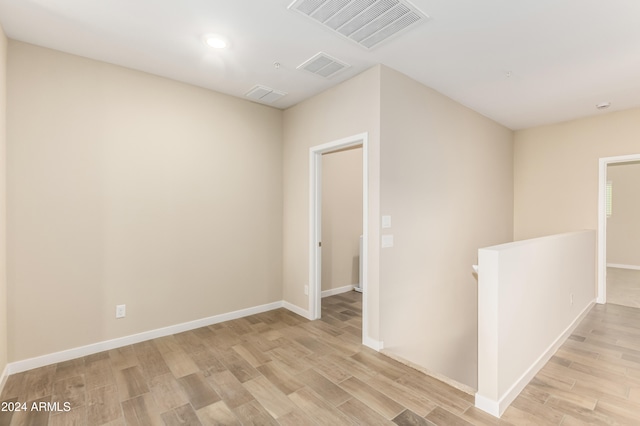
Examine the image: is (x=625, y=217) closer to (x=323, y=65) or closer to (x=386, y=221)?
(x=386, y=221)

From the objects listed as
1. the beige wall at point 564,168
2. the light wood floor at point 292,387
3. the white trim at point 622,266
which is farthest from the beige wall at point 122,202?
the white trim at point 622,266

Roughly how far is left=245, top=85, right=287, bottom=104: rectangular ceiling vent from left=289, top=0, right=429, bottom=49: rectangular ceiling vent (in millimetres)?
1371

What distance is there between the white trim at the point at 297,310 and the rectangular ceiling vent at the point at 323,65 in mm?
2818

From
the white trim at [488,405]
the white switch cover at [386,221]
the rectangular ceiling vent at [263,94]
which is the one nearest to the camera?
the white trim at [488,405]

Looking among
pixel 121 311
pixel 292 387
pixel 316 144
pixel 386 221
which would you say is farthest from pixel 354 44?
pixel 121 311

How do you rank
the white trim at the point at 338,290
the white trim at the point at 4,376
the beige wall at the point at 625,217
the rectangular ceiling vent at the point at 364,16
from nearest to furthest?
the rectangular ceiling vent at the point at 364,16
the white trim at the point at 4,376
the white trim at the point at 338,290
the beige wall at the point at 625,217

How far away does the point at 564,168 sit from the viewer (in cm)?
479

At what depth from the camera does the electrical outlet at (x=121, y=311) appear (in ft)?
9.71

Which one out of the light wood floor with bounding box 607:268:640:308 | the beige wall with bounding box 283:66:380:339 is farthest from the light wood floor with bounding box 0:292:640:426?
the light wood floor with bounding box 607:268:640:308

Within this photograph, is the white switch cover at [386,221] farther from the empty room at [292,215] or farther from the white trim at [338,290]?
the white trim at [338,290]

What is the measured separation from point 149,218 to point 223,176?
37.4 inches

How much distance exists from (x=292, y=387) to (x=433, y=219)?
91.8 inches

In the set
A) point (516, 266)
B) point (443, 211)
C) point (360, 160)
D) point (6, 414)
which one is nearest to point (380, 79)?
point (443, 211)

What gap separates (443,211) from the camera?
367 centimetres
